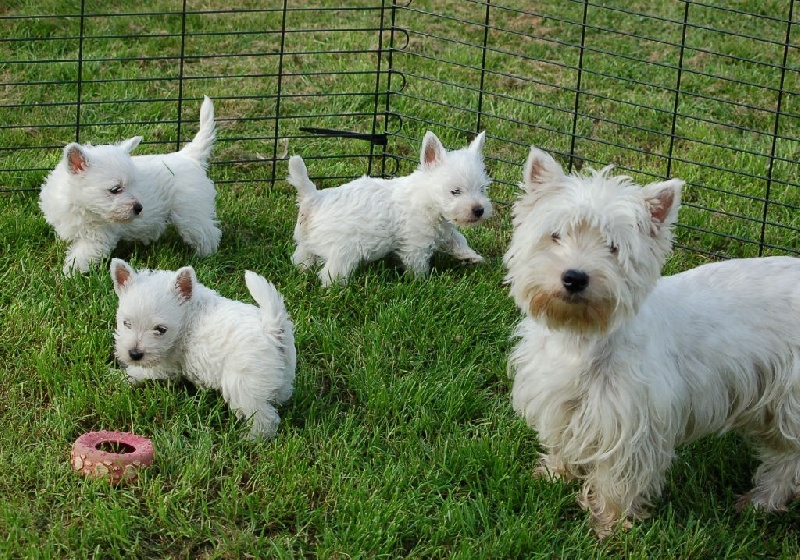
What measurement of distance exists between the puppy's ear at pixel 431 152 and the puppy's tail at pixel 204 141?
1.06m

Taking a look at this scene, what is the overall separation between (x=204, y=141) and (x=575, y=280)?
2.62 metres

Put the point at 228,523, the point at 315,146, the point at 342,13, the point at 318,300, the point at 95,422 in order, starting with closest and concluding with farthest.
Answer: the point at 228,523 < the point at 95,422 < the point at 318,300 < the point at 315,146 < the point at 342,13

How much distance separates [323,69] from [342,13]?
122 centimetres

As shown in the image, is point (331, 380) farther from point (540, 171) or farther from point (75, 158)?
point (75, 158)

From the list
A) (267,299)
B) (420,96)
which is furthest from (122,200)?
(420,96)

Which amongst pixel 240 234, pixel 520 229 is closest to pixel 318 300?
pixel 240 234

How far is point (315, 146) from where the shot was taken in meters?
6.59

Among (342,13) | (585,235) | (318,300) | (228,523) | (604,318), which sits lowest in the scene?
(228,523)

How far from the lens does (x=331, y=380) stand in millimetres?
4477

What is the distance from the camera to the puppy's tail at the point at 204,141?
539 centimetres

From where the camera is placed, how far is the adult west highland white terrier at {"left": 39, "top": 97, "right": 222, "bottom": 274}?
16.1ft

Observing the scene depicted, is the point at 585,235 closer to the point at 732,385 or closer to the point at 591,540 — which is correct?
the point at 732,385

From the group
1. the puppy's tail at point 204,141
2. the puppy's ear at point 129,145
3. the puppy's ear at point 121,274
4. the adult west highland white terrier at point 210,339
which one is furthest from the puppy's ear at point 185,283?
the puppy's tail at point 204,141

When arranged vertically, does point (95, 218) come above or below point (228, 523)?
above
